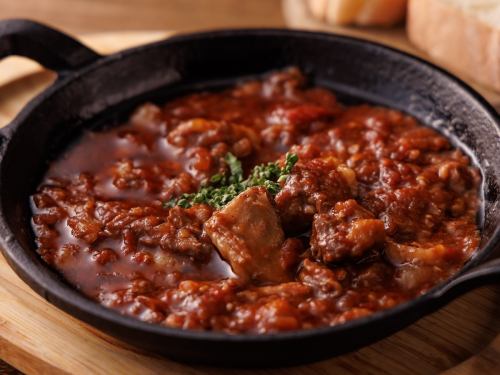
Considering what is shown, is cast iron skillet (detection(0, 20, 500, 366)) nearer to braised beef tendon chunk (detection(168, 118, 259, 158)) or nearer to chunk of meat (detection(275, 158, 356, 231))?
braised beef tendon chunk (detection(168, 118, 259, 158))

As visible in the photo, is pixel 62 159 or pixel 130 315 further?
pixel 62 159

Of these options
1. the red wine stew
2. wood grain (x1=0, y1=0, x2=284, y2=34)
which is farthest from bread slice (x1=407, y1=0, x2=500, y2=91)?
wood grain (x1=0, y1=0, x2=284, y2=34)

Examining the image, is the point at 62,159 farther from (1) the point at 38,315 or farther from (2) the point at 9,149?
(1) the point at 38,315

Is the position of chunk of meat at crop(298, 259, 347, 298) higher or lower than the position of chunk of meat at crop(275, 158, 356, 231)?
lower

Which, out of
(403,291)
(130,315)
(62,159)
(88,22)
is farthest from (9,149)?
(88,22)

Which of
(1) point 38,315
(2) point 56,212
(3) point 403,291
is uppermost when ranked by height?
(3) point 403,291

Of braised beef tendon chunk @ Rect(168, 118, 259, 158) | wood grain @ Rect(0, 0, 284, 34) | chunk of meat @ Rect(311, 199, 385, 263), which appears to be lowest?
wood grain @ Rect(0, 0, 284, 34)

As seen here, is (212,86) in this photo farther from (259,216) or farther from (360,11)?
(259,216)
